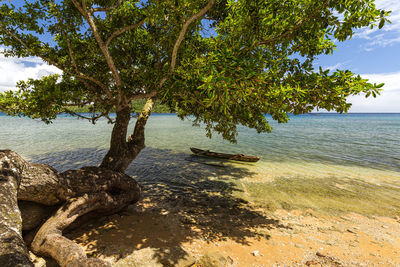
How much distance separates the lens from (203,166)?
1752cm

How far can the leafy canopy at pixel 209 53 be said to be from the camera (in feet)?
14.9

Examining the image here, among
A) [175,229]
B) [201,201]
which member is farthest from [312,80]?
[201,201]

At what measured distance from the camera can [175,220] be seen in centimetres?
755

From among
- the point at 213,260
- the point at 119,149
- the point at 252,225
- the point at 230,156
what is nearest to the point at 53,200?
the point at 119,149

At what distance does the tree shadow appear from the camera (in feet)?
18.6

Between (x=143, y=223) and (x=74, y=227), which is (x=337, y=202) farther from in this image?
(x=74, y=227)

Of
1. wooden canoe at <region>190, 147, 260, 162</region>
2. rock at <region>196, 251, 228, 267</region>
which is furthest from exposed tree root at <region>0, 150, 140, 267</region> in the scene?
wooden canoe at <region>190, 147, 260, 162</region>

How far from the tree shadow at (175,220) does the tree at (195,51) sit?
2.90 metres

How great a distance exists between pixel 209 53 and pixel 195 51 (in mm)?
3132

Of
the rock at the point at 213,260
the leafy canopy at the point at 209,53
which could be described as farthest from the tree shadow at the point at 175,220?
the leafy canopy at the point at 209,53

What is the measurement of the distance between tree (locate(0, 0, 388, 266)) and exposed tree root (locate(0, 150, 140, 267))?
5.80 ft

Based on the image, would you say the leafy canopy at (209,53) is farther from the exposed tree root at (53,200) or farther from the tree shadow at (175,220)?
the tree shadow at (175,220)

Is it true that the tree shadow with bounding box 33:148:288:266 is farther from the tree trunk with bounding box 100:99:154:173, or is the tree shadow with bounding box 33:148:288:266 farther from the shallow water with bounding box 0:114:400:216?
the tree trunk with bounding box 100:99:154:173

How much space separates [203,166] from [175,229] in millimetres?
10767
